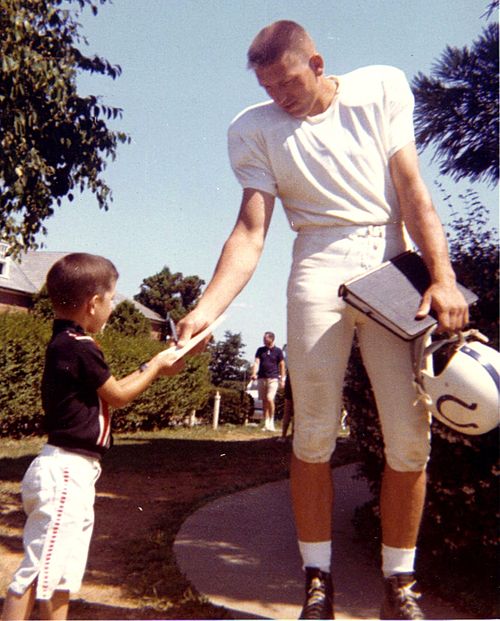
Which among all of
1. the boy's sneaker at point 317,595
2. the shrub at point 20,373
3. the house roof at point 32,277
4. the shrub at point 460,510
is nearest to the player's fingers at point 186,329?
the boy's sneaker at point 317,595

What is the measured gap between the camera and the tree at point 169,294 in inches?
1161

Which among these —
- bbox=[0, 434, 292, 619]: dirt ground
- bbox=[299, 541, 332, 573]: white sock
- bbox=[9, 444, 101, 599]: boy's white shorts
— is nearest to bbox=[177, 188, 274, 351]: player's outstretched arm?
A: bbox=[9, 444, 101, 599]: boy's white shorts

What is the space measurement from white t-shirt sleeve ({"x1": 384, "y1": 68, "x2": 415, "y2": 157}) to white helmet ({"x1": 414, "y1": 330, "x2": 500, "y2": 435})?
711 mm

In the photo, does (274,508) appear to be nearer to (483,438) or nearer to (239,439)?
(483,438)

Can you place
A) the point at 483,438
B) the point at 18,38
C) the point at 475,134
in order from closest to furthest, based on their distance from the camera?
the point at 483,438
the point at 475,134
the point at 18,38

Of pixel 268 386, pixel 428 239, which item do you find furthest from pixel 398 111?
pixel 268 386

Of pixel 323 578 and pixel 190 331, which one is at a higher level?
pixel 190 331

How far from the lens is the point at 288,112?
8.39ft

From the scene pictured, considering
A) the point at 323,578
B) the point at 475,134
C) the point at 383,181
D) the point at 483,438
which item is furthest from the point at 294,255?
the point at 475,134

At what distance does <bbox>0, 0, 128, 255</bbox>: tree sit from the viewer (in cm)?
648

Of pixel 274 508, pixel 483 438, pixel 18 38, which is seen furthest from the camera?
pixel 18 38

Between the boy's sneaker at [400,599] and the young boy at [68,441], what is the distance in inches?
40.3

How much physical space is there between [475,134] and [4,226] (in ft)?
18.0

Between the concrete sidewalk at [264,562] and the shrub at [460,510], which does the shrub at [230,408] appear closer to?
the concrete sidewalk at [264,562]
